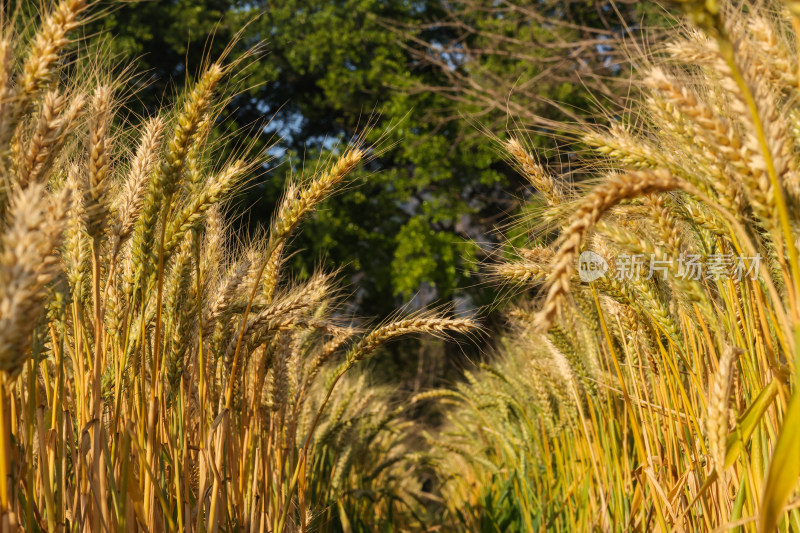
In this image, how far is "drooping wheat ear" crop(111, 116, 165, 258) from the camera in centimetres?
143

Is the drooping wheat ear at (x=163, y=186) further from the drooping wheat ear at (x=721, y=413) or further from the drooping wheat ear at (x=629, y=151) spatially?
the drooping wheat ear at (x=721, y=413)

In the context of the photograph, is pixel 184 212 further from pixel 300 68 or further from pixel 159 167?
pixel 300 68

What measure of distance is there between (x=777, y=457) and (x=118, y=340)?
1.31m

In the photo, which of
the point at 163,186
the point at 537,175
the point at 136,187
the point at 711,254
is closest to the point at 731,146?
the point at 711,254

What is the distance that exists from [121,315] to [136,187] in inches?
12.8

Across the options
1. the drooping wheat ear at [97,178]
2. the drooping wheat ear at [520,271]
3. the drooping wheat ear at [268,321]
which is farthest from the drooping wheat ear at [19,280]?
the drooping wheat ear at [520,271]

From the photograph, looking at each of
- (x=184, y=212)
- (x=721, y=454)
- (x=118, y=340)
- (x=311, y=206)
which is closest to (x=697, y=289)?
(x=721, y=454)

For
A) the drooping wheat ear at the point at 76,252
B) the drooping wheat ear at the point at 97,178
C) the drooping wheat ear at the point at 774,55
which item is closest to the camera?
the drooping wheat ear at the point at 774,55

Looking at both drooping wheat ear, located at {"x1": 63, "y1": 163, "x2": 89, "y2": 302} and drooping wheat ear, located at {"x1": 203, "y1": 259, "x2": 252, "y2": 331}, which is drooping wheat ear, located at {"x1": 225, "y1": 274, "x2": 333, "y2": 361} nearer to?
drooping wheat ear, located at {"x1": 203, "y1": 259, "x2": 252, "y2": 331}

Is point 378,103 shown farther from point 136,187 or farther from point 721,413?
point 721,413

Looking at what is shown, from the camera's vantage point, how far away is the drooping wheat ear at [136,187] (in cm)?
143

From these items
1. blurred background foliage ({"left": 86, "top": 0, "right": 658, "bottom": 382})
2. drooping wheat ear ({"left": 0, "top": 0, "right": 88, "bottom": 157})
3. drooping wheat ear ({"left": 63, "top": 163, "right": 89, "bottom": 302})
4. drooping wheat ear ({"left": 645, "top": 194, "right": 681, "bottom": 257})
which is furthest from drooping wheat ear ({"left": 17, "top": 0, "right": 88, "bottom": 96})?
blurred background foliage ({"left": 86, "top": 0, "right": 658, "bottom": 382})

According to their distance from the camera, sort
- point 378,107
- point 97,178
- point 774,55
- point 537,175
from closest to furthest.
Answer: point 774,55 < point 97,178 < point 537,175 < point 378,107

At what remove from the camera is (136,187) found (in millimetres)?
1500
